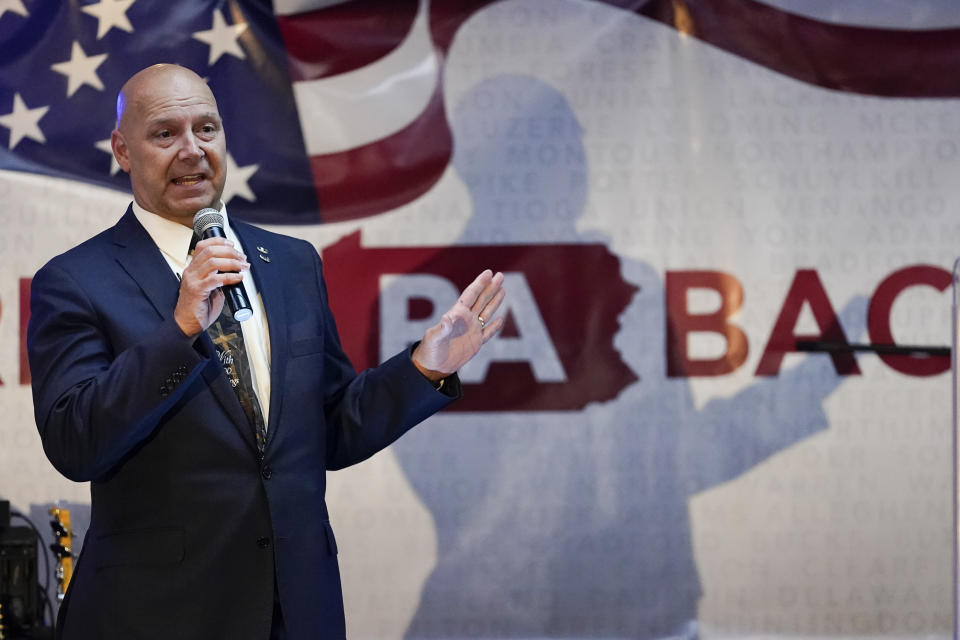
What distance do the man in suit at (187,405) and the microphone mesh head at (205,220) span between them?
77 millimetres

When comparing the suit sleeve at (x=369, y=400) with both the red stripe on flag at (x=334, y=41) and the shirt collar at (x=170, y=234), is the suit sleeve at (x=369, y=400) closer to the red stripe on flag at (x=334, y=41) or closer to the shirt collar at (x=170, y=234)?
the shirt collar at (x=170, y=234)

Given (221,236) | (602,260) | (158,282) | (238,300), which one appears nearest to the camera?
(238,300)

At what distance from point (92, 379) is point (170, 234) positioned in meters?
0.34

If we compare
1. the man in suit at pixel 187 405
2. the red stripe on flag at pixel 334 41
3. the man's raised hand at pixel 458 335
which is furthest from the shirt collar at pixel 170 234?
the red stripe on flag at pixel 334 41

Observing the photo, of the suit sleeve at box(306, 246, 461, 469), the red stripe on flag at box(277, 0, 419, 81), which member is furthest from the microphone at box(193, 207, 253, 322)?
the red stripe on flag at box(277, 0, 419, 81)

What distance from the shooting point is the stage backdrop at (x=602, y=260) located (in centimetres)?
370

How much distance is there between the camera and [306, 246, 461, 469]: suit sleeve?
179cm

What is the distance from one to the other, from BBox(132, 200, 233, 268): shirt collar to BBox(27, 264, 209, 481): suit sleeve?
0.17 metres

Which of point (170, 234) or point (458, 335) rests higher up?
point (170, 234)

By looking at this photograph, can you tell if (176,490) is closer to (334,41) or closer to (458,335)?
(458,335)

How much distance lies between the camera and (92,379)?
154cm

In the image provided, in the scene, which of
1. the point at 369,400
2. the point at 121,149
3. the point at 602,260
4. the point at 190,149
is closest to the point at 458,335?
the point at 369,400

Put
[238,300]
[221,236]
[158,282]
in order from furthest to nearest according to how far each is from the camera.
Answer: [158,282], [221,236], [238,300]

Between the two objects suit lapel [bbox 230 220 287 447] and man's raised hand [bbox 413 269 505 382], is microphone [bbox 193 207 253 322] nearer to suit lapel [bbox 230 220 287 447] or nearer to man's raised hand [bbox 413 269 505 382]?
suit lapel [bbox 230 220 287 447]
